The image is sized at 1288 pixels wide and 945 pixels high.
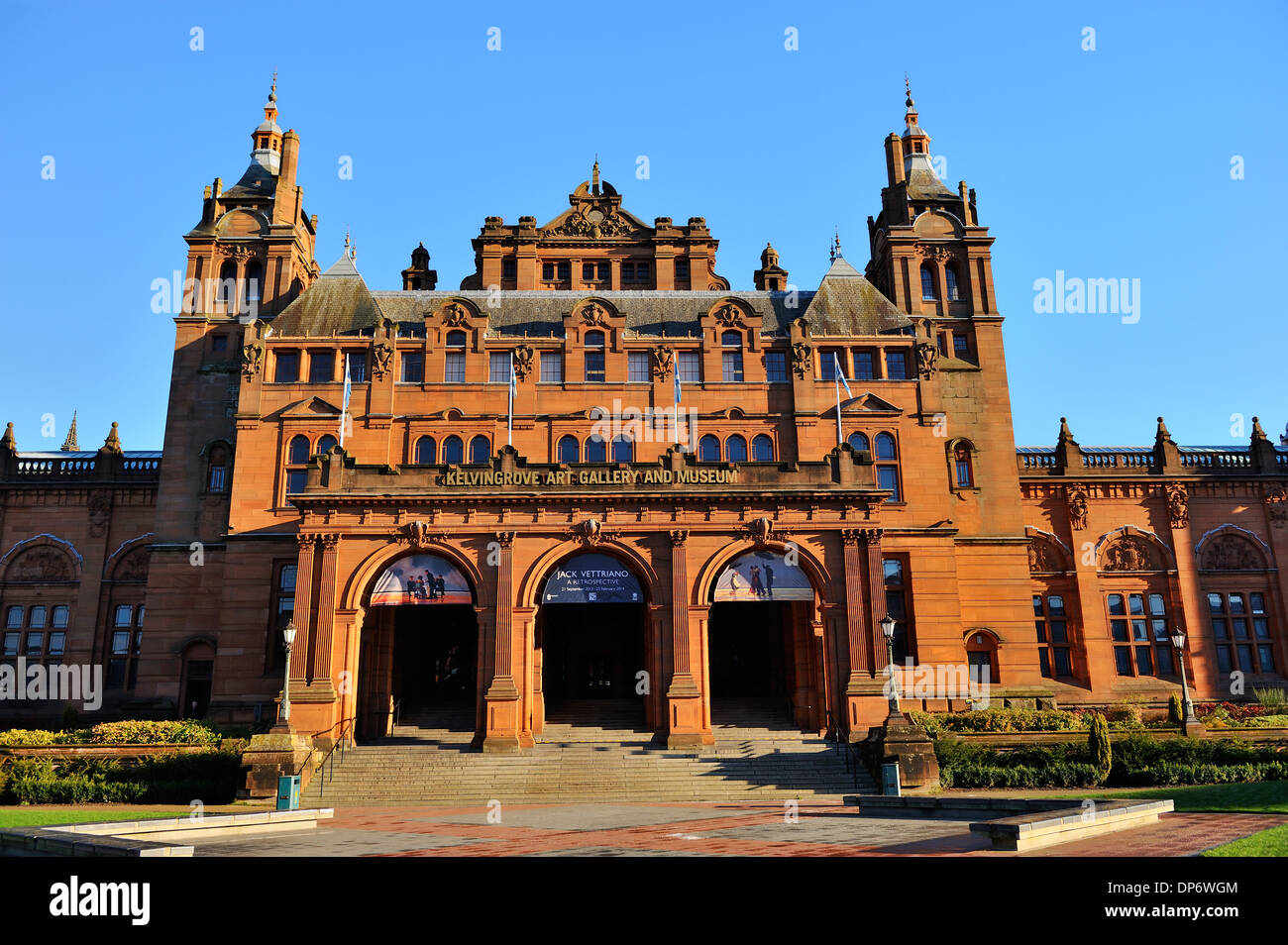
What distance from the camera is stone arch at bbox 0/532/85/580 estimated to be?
4853 centimetres

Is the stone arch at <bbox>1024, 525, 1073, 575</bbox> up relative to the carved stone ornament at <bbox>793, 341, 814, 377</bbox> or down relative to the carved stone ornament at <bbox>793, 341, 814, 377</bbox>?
down

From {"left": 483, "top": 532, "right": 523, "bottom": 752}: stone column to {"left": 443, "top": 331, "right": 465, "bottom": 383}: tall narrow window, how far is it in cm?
1131

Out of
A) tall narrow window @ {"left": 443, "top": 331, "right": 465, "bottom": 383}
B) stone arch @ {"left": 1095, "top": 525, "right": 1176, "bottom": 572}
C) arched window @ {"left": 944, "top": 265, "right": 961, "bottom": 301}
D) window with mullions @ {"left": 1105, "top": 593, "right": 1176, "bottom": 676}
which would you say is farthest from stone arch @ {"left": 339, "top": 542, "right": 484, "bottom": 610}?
stone arch @ {"left": 1095, "top": 525, "right": 1176, "bottom": 572}

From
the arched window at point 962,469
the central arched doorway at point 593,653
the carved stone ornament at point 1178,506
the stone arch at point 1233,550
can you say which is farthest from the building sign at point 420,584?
the stone arch at point 1233,550

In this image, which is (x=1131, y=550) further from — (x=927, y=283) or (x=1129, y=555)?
(x=927, y=283)

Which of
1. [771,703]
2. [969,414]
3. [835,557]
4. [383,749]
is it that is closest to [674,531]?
[835,557]

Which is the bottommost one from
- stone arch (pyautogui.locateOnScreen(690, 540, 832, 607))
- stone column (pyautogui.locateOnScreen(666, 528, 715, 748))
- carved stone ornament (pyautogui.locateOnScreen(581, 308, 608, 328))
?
stone column (pyautogui.locateOnScreen(666, 528, 715, 748))

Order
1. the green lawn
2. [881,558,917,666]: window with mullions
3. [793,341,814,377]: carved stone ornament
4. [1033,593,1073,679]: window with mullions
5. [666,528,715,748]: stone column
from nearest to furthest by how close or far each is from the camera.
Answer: the green lawn
[666,528,715,748]: stone column
[881,558,917,666]: window with mullions
[793,341,814,377]: carved stone ornament
[1033,593,1073,679]: window with mullions

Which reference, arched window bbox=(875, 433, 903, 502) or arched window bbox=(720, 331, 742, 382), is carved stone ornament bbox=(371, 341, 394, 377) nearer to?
arched window bbox=(720, 331, 742, 382)

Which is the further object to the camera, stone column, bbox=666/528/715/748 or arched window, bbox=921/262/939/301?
arched window, bbox=921/262/939/301

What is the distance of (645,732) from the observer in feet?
114

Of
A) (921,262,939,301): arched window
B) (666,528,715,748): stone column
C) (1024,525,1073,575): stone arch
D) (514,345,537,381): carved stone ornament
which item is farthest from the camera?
(921,262,939,301): arched window

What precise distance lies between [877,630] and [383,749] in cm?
1814

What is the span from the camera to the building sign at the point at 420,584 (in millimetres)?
35406
